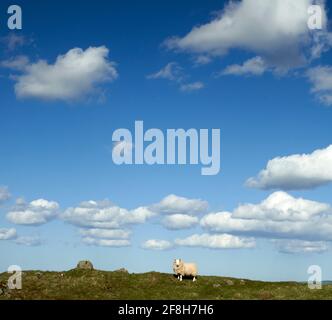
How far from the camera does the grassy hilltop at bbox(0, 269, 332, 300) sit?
5753 centimetres

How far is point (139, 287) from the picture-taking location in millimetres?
61156

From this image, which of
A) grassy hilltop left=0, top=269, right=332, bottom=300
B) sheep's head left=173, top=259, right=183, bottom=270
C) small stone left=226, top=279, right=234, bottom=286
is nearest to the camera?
grassy hilltop left=0, top=269, right=332, bottom=300

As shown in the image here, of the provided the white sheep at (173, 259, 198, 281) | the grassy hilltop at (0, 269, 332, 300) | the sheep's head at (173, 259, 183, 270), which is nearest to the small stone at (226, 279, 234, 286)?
the grassy hilltop at (0, 269, 332, 300)

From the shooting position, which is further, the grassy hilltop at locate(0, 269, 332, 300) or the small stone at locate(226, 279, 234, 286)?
the small stone at locate(226, 279, 234, 286)

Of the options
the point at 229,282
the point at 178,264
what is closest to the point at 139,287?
the point at 178,264

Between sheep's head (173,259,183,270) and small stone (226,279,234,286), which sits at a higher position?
sheep's head (173,259,183,270)

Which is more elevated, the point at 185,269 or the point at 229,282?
the point at 185,269

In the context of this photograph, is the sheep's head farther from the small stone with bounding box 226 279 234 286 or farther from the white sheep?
the small stone with bounding box 226 279 234 286

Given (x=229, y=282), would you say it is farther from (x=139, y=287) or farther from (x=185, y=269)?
(x=139, y=287)
